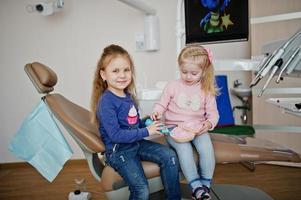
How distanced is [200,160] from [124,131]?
1.19 ft

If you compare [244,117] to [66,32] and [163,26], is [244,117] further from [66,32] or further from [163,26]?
[66,32]

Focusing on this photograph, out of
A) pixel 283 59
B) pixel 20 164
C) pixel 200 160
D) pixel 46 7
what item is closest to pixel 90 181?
pixel 20 164

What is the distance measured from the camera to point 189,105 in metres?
1.53

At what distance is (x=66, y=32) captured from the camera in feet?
9.72

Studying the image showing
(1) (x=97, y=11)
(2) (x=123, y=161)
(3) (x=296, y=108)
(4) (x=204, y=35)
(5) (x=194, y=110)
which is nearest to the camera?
(3) (x=296, y=108)

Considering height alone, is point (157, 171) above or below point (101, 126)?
below

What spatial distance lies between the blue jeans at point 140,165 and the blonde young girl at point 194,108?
0.07m

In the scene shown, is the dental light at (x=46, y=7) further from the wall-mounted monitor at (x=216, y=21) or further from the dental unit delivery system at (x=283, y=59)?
the dental unit delivery system at (x=283, y=59)

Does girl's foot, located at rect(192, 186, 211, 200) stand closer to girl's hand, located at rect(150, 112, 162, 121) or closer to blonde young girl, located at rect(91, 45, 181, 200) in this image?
blonde young girl, located at rect(91, 45, 181, 200)

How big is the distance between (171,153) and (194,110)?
0.86 ft

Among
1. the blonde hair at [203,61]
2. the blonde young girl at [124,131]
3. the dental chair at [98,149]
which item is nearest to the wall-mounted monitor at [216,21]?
the blonde hair at [203,61]

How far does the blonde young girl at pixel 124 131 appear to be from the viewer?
1318 millimetres

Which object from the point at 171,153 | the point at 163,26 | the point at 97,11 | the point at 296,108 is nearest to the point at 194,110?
the point at 171,153

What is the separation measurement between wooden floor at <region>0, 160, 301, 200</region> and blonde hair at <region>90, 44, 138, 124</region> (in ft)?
3.04
